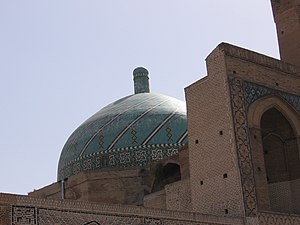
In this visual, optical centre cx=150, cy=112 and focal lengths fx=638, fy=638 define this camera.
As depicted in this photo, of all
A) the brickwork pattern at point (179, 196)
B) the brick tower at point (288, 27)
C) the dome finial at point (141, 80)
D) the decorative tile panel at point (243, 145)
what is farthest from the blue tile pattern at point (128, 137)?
the decorative tile panel at point (243, 145)

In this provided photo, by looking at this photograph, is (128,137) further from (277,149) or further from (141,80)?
(277,149)

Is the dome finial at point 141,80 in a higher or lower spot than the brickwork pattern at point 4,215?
higher

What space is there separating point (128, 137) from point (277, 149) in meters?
4.94

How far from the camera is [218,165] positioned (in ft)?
36.2

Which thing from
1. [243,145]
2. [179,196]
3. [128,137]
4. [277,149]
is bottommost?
[179,196]

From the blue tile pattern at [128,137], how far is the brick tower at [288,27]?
4019 mm

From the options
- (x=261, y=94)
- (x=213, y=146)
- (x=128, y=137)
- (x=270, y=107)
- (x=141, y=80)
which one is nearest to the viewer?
(x=213, y=146)

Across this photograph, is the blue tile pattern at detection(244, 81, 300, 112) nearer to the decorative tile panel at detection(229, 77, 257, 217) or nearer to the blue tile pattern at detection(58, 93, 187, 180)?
the decorative tile panel at detection(229, 77, 257, 217)

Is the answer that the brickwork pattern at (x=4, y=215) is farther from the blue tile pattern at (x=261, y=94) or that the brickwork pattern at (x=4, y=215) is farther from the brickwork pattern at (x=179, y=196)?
the blue tile pattern at (x=261, y=94)

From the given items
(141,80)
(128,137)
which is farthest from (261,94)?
(141,80)

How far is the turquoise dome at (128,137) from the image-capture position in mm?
16531

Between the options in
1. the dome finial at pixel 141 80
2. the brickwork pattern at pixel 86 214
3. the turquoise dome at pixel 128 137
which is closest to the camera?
the brickwork pattern at pixel 86 214

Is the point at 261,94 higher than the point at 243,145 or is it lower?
higher

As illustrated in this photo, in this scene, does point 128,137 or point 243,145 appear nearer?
point 243,145
